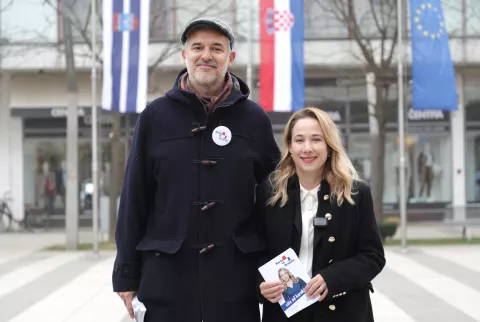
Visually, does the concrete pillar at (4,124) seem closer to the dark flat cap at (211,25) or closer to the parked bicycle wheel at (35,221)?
the parked bicycle wheel at (35,221)

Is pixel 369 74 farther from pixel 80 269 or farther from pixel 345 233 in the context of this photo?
pixel 345 233

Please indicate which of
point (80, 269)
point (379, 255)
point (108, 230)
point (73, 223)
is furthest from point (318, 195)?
point (108, 230)

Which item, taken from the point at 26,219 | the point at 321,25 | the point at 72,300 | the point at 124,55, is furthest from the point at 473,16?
the point at 26,219

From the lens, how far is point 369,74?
17.0 metres

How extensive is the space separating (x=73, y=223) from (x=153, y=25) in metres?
5.82

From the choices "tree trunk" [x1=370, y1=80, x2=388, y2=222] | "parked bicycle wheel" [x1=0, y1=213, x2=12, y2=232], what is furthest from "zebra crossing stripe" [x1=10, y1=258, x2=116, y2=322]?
"parked bicycle wheel" [x1=0, y1=213, x2=12, y2=232]

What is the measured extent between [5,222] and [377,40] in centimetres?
1292

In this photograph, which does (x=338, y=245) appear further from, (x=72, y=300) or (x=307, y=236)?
(x=72, y=300)

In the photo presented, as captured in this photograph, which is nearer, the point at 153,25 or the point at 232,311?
the point at 232,311

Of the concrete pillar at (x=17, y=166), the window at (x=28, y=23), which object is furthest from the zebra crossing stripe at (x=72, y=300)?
the concrete pillar at (x=17, y=166)

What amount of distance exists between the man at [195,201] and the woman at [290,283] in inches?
8.2

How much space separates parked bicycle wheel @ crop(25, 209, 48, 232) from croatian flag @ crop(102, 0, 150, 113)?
29.1ft

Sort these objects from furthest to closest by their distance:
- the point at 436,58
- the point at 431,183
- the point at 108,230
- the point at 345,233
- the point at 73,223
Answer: the point at 431,183, the point at 108,230, the point at 73,223, the point at 436,58, the point at 345,233

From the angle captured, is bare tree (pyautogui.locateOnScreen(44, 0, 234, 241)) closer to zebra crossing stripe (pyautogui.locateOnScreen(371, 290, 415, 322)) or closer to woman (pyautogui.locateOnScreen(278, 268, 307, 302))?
zebra crossing stripe (pyautogui.locateOnScreen(371, 290, 415, 322))
